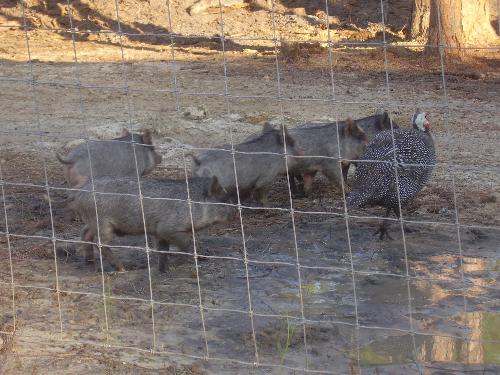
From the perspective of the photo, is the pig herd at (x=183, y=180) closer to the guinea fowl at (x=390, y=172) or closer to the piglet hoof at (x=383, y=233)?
the guinea fowl at (x=390, y=172)

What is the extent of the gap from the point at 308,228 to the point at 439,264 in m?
1.28

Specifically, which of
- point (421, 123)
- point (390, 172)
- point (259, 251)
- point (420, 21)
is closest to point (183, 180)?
point (259, 251)

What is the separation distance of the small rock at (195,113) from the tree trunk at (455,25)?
392 centimetres

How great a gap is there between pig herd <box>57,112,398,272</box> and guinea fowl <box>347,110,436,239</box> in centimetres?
23

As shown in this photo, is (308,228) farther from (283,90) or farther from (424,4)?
(424,4)

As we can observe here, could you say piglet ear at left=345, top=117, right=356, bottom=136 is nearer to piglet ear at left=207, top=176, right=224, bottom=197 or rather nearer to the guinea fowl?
the guinea fowl

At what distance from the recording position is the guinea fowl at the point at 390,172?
303 inches

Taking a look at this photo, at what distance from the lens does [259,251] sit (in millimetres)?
7578

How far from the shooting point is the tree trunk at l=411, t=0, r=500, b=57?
45.6ft

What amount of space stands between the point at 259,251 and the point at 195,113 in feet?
13.5

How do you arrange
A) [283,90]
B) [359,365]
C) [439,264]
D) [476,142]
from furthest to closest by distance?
[283,90] → [476,142] → [439,264] → [359,365]

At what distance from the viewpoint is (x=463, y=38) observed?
46.0 ft

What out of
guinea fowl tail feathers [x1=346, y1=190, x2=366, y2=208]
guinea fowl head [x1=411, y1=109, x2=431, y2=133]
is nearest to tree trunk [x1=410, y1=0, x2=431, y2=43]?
guinea fowl head [x1=411, y1=109, x2=431, y2=133]

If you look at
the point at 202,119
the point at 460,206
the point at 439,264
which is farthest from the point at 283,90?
the point at 439,264
